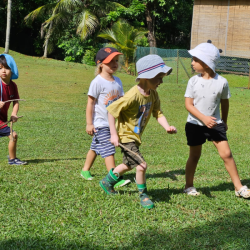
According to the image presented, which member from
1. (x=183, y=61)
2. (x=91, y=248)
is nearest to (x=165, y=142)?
(x=91, y=248)

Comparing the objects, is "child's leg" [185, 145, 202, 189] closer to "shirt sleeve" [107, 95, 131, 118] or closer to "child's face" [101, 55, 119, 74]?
"shirt sleeve" [107, 95, 131, 118]

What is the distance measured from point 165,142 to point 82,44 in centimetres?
1949

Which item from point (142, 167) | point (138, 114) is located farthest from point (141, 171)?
point (138, 114)

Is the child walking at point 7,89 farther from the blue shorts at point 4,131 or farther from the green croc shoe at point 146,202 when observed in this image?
the green croc shoe at point 146,202

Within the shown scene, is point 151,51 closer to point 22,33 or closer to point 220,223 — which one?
point 22,33

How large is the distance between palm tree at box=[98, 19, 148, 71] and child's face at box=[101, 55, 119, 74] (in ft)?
62.2

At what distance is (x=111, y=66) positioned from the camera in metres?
4.78

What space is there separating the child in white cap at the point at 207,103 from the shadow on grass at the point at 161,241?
0.96 metres

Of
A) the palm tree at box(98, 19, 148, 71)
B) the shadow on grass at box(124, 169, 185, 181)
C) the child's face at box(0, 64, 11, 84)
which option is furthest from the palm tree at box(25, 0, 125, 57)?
the shadow on grass at box(124, 169, 185, 181)

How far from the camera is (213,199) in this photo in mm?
4152

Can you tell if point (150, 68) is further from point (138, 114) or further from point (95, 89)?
point (95, 89)

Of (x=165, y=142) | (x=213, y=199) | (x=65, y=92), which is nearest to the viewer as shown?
A: (x=213, y=199)

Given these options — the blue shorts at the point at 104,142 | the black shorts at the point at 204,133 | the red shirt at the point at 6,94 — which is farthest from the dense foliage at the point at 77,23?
the black shorts at the point at 204,133

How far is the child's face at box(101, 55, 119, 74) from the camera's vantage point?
476 centimetres
